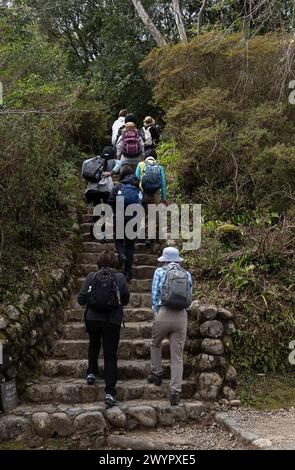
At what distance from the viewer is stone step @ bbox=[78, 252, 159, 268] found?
927 cm

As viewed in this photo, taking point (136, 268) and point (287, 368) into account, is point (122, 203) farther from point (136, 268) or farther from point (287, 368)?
point (287, 368)

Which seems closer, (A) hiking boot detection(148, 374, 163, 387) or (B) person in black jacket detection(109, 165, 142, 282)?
(A) hiking boot detection(148, 374, 163, 387)

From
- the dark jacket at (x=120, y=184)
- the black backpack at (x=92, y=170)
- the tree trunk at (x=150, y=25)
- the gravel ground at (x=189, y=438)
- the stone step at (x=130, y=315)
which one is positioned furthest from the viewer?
the tree trunk at (x=150, y=25)

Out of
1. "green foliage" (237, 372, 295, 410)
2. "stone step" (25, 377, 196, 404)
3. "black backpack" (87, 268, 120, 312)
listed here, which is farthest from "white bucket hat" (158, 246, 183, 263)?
"green foliage" (237, 372, 295, 410)

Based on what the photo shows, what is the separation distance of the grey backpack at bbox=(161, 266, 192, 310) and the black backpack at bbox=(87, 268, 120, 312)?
0.57m

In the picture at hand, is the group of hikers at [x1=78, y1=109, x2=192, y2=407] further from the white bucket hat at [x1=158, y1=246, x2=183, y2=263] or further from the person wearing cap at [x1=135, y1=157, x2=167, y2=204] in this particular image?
the person wearing cap at [x1=135, y1=157, x2=167, y2=204]

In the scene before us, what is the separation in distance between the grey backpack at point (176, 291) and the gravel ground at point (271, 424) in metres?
1.45

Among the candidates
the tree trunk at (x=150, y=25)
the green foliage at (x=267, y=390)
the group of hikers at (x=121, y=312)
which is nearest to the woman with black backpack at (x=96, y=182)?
the group of hikers at (x=121, y=312)

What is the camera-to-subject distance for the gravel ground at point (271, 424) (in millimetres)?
5389

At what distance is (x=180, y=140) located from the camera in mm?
10656

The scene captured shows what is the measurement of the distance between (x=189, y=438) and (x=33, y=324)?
2.43 metres

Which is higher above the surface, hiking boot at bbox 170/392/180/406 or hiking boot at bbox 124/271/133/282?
hiking boot at bbox 124/271/133/282

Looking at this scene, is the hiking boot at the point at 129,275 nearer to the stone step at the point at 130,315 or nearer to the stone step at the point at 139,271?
the stone step at the point at 139,271

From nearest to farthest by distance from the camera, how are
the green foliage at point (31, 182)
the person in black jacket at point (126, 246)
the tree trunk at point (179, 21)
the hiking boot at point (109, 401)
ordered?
1. the hiking boot at point (109, 401)
2. the green foliage at point (31, 182)
3. the person in black jacket at point (126, 246)
4. the tree trunk at point (179, 21)
